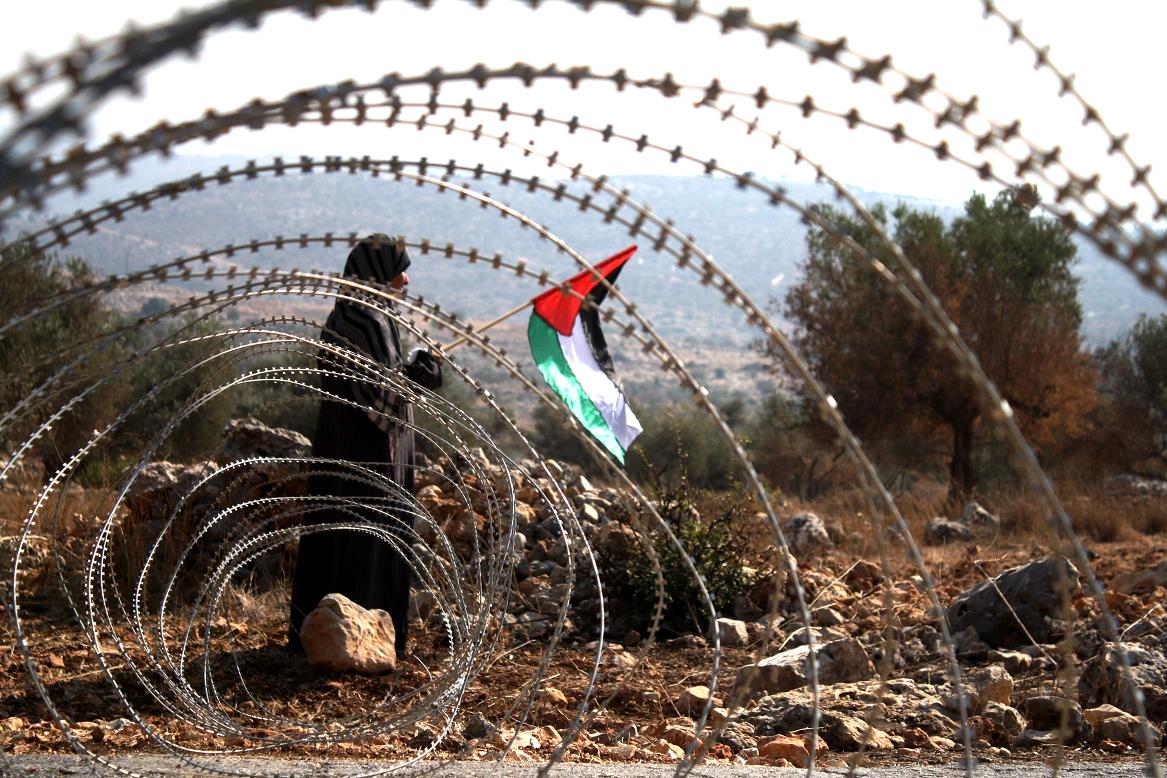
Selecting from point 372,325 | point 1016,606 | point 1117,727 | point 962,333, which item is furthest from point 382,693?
point 962,333

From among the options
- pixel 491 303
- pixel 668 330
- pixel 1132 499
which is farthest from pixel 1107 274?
pixel 1132 499

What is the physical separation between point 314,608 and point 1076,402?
44.7 feet

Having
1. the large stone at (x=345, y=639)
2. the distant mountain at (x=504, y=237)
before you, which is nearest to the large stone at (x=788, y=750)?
the large stone at (x=345, y=639)

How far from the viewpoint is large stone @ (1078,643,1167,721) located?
581 cm

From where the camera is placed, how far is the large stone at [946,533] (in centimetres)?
1202

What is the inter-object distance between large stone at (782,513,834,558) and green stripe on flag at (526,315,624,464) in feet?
18.2

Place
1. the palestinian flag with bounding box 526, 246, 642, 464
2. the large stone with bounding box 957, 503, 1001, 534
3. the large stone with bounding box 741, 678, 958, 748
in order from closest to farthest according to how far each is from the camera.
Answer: the palestinian flag with bounding box 526, 246, 642, 464, the large stone with bounding box 741, 678, 958, 748, the large stone with bounding box 957, 503, 1001, 534

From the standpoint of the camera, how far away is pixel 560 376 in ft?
18.5

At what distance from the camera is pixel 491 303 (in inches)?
4473

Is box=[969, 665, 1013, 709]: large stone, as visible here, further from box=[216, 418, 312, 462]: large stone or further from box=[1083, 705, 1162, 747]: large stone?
box=[216, 418, 312, 462]: large stone

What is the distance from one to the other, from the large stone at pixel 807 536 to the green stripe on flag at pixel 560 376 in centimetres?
556

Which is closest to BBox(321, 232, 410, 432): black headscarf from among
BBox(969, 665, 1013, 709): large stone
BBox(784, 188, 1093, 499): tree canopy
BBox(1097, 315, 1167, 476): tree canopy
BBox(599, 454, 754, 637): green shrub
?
BBox(599, 454, 754, 637): green shrub

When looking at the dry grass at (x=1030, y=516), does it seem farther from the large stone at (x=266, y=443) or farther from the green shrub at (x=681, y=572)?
the large stone at (x=266, y=443)

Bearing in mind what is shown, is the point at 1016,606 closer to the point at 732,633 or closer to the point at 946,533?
the point at 732,633
